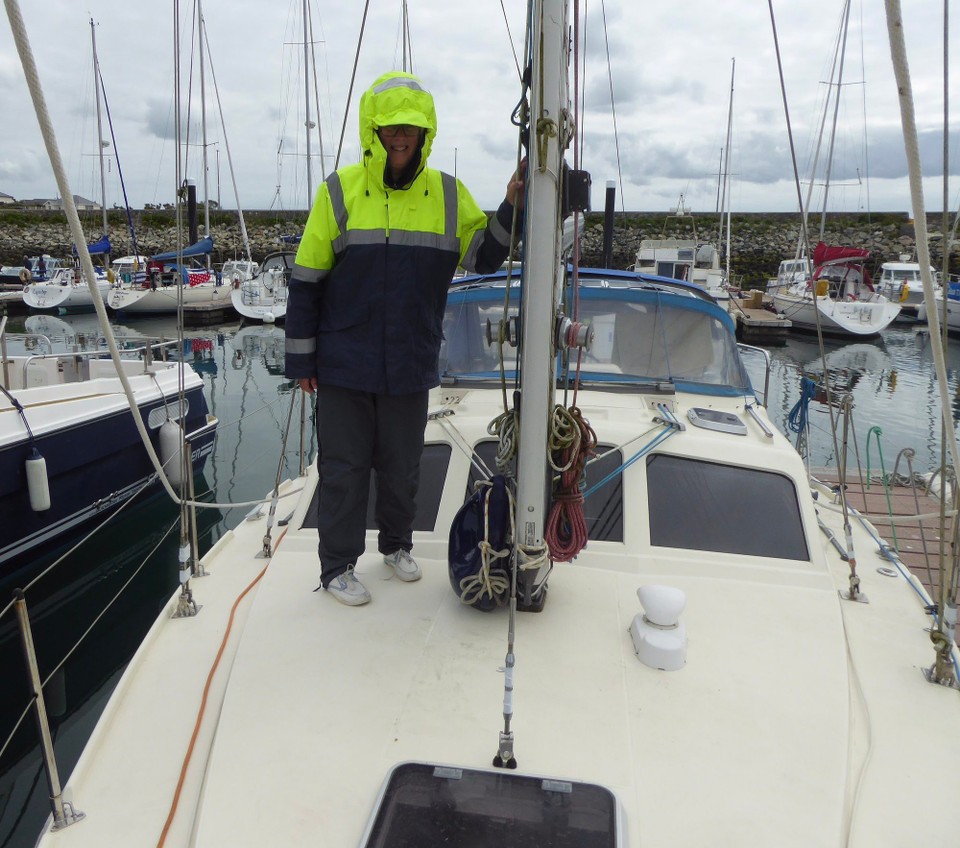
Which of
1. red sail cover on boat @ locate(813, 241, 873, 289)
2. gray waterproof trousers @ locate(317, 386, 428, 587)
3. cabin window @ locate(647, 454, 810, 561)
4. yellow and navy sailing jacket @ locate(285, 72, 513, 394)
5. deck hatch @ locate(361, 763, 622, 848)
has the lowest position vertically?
deck hatch @ locate(361, 763, 622, 848)

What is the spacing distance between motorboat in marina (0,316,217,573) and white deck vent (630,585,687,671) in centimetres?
373

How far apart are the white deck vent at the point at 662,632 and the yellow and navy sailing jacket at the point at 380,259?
1.07 meters

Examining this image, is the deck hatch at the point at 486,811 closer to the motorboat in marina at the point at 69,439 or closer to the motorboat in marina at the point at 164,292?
the motorboat in marina at the point at 69,439

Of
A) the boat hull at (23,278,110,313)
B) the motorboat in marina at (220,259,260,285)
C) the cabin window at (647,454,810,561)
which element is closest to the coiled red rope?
the cabin window at (647,454,810,561)

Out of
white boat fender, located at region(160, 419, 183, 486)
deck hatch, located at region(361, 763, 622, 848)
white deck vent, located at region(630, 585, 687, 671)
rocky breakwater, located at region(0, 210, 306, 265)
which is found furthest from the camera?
rocky breakwater, located at region(0, 210, 306, 265)

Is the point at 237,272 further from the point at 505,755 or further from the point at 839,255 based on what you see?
the point at 505,755

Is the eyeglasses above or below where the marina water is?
above

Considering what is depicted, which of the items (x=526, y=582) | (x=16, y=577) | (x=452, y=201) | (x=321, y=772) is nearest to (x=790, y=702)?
(x=526, y=582)

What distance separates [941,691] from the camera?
2.32m

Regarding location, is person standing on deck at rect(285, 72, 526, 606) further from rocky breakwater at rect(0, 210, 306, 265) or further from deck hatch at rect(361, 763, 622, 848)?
rocky breakwater at rect(0, 210, 306, 265)

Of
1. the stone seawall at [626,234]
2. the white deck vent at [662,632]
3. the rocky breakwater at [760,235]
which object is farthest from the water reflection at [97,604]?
the rocky breakwater at [760,235]

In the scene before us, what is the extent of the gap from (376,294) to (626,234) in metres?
43.9

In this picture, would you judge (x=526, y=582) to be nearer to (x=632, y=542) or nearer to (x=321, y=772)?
(x=632, y=542)

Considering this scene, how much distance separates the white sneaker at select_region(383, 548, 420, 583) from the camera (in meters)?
2.76
